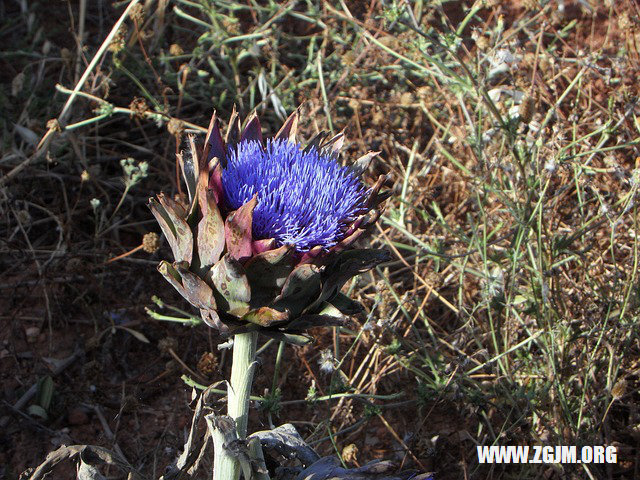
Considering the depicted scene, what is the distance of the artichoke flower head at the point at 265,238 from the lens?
4.76 ft

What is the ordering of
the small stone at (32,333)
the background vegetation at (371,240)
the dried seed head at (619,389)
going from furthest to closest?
the small stone at (32,333)
the background vegetation at (371,240)
the dried seed head at (619,389)

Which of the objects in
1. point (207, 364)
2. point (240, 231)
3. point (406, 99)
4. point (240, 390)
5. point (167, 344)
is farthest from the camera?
point (406, 99)

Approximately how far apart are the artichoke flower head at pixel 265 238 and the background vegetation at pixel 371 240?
60 centimetres

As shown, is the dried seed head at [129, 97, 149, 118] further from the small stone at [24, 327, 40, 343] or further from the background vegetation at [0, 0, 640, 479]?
the small stone at [24, 327, 40, 343]

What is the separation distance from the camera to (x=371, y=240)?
2.64 meters

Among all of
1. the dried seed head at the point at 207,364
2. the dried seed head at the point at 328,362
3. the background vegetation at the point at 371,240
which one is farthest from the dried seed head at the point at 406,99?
the dried seed head at the point at 207,364

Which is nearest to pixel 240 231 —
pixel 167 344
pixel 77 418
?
pixel 167 344

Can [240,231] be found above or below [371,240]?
above

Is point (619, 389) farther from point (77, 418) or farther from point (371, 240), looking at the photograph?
A: point (77, 418)

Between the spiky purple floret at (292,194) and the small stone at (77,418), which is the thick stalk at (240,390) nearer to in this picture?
the spiky purple floret at (292,194)

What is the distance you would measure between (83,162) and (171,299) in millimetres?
580

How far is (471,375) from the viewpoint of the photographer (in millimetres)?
2357

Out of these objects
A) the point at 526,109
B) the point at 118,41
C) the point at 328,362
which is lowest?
the point at 328,362

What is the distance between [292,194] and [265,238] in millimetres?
104
